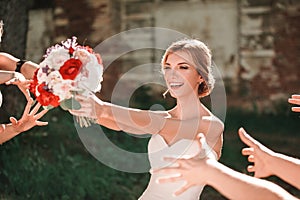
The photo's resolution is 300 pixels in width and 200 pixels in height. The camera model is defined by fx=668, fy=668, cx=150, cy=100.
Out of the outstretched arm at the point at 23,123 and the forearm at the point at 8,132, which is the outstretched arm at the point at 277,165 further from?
the forearm at the point at 8,132

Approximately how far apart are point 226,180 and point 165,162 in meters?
1.66

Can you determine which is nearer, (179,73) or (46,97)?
(46,97)

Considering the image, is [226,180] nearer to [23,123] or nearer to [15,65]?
[23,123]

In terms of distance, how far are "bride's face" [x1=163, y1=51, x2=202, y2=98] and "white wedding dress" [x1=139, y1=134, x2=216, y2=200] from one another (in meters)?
0.27

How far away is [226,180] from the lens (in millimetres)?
1869

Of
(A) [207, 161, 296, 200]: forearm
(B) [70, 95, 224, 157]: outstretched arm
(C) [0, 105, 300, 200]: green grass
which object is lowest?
(C) [0, 105, 300, 200]: green grass

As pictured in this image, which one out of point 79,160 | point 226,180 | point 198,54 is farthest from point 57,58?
point 79,160

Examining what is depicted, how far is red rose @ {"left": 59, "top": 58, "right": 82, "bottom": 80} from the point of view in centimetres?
327

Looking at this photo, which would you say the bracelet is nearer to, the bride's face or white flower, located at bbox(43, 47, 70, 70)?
white flower, located at bbox(43, 47, 70, 70)

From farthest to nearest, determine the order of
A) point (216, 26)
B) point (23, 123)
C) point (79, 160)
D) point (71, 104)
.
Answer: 1. point (216, 26)
2. point (79, 160)
3. point (23, 123)
4. point (71, 104)

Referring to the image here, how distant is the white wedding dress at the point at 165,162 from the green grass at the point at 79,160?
371cm

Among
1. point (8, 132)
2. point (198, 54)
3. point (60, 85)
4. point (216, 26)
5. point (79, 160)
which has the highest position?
point (198, 54)

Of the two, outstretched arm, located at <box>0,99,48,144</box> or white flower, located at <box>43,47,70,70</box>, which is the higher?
white flower, located at <box>43,47,70,70</box>

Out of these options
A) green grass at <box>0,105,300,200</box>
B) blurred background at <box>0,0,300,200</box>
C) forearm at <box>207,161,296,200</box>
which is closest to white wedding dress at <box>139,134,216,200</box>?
forearm at <box>207,161,296,200</box>
